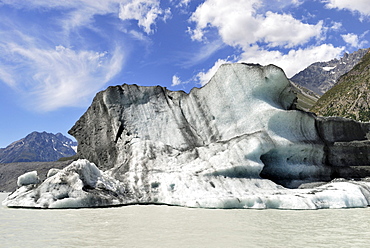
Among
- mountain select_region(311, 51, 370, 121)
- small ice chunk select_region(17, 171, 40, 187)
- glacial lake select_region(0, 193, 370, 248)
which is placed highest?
mountain select_region(311, 51, 370, 121)

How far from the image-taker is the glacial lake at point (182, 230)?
20.7ft

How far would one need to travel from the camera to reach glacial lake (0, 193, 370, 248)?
632 cm

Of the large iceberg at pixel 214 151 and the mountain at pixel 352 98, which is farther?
the mountain at pixel 352 98

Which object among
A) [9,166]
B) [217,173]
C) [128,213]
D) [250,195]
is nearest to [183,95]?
[217,173]

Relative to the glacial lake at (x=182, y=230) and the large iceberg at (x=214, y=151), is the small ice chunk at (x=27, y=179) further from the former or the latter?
the glacial lake at (x=182, y=230)

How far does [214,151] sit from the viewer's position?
1609 cm

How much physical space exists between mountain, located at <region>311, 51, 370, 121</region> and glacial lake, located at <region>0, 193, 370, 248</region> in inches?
3680

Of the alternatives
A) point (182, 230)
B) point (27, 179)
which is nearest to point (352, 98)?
point (27, 179)

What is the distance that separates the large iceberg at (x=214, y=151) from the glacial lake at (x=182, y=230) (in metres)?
2.97

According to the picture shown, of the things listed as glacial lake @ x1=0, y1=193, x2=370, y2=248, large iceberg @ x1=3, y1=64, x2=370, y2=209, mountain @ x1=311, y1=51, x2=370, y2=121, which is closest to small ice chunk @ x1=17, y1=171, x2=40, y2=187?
large iceberg @ x1=3, y1=64, x2=370, y2=209

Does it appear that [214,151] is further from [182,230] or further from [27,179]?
[27,179]

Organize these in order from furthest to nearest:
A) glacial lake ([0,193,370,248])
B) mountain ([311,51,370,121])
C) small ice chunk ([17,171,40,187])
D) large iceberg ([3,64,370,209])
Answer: mountain ([311,51,370,121])
small ice chunk ([17,171,40,187])
large iceberg ([3,64,370,209])
glacial lake ([0,193,370,248])

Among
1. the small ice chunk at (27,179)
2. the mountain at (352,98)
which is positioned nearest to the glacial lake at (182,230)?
the small ice chunk at (27,179)

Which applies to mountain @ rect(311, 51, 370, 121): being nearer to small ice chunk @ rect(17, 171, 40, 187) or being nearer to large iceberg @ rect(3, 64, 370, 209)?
large iceberg @ rect(3, 64, 370, 209)
